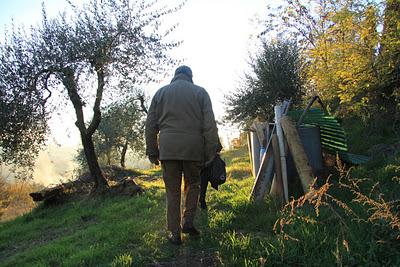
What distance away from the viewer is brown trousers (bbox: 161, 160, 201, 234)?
5.05 metres

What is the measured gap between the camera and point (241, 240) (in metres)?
4.39

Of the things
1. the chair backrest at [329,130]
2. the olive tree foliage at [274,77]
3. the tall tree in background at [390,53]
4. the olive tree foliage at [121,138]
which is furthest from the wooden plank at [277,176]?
the olive tree foliage at [121,138]

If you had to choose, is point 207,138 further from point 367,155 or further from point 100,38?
point 100,38

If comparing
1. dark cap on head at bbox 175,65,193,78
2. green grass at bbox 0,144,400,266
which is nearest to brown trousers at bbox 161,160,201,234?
green grass at bbox 0,144,400,266

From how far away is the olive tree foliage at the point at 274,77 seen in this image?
17.7 m

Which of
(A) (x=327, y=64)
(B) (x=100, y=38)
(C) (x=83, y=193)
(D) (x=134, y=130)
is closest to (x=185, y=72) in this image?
(A) (x=327, y=64)

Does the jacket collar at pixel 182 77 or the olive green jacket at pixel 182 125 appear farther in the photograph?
the jacket collar at pixel 182 77

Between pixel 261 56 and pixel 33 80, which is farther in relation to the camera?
pixel 261 56

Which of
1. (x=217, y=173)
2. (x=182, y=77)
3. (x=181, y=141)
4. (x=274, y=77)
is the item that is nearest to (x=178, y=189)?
(x=181, y=141)

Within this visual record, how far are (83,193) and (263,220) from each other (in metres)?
10.1

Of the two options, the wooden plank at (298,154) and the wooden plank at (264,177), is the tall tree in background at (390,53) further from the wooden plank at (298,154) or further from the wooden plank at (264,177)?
the wooden plank at (264,177)

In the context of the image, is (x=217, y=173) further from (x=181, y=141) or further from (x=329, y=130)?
(x=329, y=130)

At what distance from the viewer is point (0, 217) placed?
1708 cm

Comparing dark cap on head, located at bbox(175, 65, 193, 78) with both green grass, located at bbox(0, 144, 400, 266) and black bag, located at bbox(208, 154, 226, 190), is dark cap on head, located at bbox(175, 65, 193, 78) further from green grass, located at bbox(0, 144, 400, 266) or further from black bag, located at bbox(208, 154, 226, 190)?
green grass, located at bbox(0, 144, 400, 266)
